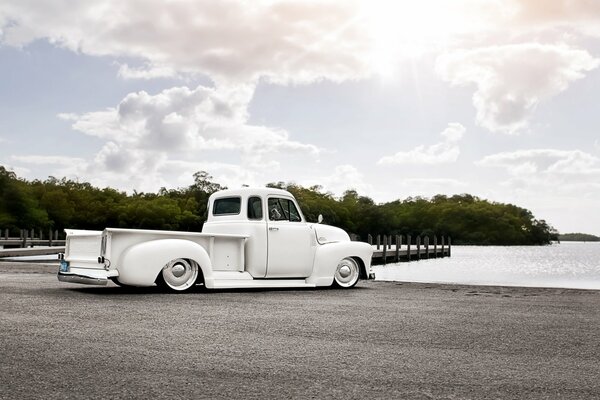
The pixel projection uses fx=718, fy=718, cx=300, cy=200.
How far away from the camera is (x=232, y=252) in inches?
603

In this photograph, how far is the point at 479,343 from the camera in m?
8.21

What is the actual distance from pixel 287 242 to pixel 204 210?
5806 cm

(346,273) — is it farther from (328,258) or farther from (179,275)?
(179,275)

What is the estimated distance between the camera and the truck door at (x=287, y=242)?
51.7ft

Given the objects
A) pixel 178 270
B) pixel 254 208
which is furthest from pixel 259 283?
pixel 178 270

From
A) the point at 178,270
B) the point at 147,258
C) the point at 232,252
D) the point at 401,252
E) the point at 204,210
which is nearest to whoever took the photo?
the point at 147,258

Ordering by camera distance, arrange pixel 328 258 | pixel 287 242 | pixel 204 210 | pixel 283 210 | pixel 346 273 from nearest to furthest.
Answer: pixel 287 242 → pixel 283 210 → pixel 328 258 → pixel 346 273 → pixel 204 210

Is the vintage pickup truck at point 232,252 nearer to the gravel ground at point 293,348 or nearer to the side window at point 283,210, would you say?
the side window at point 283,210

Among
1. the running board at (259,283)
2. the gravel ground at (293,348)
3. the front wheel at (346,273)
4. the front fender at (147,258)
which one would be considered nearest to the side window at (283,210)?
the running board at (259,283)

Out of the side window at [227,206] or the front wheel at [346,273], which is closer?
the side window at [227,206]

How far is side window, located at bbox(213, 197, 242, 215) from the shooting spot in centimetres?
1628

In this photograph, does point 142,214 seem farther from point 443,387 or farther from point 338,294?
point 443,387

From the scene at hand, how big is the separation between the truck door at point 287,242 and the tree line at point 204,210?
189 ft

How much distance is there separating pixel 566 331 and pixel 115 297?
8180mm
